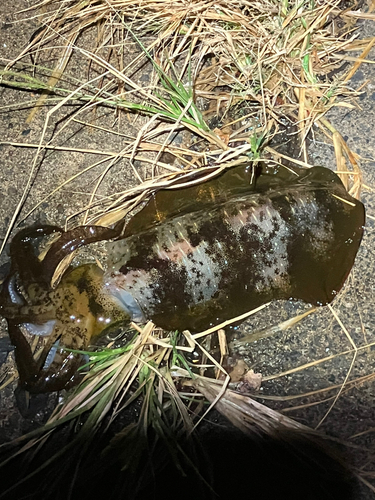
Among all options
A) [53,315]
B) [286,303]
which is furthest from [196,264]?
[53,315]

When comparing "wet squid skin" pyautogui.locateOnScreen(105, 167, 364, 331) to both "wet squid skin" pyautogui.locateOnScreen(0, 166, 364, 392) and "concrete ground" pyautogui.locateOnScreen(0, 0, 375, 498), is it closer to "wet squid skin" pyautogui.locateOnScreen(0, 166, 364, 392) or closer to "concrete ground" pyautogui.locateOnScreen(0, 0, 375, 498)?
"wet squid skin" pyautogui.locateOnScreen(0, 166, 364, 392)

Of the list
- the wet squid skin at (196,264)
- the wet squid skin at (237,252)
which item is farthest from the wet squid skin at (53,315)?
the wet squid skin at (237,252)

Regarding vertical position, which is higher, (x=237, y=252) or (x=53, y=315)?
(x=53, y=315)

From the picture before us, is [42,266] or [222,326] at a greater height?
[42,266]

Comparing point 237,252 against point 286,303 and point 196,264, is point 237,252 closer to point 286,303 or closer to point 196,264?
point 196,264

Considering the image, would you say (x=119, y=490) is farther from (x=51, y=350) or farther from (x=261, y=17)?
(x=261, y=17)

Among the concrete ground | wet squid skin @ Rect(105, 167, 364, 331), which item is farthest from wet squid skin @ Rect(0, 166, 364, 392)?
the concrete ground

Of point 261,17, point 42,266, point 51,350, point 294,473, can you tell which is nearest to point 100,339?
point 51,350

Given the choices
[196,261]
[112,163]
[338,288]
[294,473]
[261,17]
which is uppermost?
[261,17]
